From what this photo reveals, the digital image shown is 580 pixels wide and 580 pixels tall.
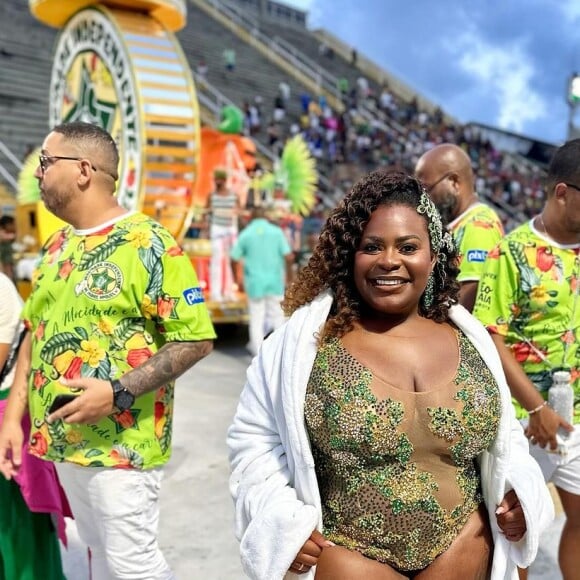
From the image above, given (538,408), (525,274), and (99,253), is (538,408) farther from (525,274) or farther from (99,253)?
(99,253)

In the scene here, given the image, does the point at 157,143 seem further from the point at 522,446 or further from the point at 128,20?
the point at 522,446

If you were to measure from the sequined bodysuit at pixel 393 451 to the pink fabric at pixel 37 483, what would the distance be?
4.23 feet

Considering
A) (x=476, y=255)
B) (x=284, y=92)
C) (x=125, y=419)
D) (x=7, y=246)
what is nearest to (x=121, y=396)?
(x=125, y=419)

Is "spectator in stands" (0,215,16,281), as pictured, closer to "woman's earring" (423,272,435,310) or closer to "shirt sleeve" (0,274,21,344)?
"shirt sleeve" (0,274,21,344)

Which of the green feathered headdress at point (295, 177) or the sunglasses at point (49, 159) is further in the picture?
the green feathered headdress at point (295, 177)

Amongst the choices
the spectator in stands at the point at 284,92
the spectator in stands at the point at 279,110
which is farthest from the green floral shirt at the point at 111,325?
the spectator in stands at the point at 284,92

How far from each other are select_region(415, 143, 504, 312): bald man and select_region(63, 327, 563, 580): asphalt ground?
147 cm

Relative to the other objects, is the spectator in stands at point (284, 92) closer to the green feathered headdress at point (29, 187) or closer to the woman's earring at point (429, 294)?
the green feathered headdress at point (29, 187)

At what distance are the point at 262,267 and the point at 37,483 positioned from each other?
4.74 meters

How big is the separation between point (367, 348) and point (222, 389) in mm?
4602

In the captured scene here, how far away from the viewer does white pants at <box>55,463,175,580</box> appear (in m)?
2.13

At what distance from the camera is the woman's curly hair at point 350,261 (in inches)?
65.6

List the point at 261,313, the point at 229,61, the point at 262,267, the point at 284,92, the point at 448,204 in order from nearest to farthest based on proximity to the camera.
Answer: the point at 448,204 < the point at 262,267 < the point at 261,313 < the point at 284,92 < the point at 229,61

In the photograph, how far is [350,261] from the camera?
1.72 metres
